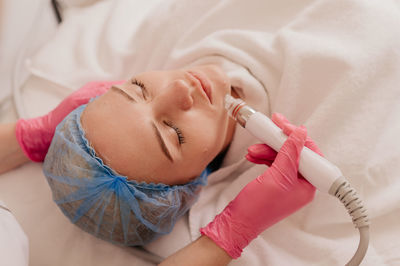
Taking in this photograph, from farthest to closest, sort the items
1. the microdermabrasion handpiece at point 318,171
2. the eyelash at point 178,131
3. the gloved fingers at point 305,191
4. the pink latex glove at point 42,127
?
the pink latex glove at point 42,127 < the eyelash at point 178,131 < the gloved fingers at point 305,191 < the microdermabrasion handpiece at point 318,171

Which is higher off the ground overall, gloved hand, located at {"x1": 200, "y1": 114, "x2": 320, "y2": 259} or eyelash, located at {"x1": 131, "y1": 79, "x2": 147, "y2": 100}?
eyelash, located at {"x1": 131, "y1": 79, "x2": 147, "y2": 100}

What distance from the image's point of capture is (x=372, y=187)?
876mm

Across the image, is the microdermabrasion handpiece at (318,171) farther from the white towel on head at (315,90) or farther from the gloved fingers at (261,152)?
the white towel on head at (315,90)

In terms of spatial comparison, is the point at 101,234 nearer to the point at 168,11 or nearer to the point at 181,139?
the point at 181,139

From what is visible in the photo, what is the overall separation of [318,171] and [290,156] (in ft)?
0.23

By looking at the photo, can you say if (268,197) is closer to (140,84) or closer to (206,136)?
(206,136)

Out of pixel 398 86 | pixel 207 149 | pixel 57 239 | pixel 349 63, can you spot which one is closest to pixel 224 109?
pixel 207 149

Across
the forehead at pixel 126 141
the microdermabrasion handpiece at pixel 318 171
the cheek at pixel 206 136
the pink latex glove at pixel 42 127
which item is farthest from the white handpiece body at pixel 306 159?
the pink latex glove at pixel 42 127

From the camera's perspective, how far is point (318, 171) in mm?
706

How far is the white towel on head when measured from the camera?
2.85ft

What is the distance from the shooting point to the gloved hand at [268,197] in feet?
2.49

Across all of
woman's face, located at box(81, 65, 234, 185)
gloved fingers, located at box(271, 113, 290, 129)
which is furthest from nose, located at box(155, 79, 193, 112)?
gloved fingers, located at box(271, 113, 290, 129)

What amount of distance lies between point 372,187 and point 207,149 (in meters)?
0.44

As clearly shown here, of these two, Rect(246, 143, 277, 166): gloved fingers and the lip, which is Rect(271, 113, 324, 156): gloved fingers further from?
the lip
